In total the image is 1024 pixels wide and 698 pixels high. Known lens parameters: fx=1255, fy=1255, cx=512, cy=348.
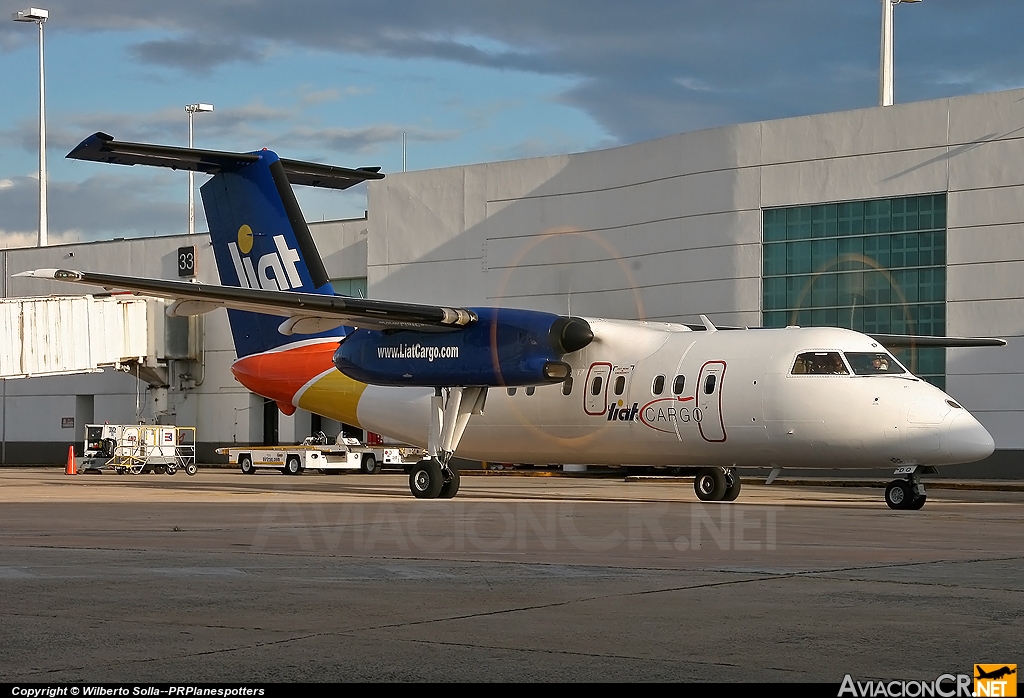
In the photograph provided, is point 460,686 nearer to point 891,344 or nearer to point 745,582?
point 745,582

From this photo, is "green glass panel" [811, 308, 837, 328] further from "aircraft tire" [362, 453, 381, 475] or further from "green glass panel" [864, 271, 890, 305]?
"aircraft tire" [362, 453, 381, 475]

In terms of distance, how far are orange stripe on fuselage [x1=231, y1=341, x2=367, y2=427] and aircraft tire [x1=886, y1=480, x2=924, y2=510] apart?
11.5 metres

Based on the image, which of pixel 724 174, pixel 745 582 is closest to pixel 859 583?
pixel 745 582

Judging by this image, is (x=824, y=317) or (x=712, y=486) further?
(x=824, y=317)

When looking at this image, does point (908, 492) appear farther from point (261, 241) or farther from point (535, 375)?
point (261, 241)

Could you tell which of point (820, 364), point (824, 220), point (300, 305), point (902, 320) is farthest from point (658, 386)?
point (824, 220)

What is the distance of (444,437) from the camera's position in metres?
25.0

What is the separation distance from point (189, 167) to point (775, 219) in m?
23.2

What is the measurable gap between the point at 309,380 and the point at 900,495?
1283cm

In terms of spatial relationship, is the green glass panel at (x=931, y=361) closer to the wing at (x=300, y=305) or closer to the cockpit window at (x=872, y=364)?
the cockpit window at (x=872, y=364)

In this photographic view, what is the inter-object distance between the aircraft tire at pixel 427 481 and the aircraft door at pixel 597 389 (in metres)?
3.21

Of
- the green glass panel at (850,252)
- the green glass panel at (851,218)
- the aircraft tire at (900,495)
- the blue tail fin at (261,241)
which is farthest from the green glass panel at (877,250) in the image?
the aircraft tire at (900,495)

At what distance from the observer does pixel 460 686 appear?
18.3ft

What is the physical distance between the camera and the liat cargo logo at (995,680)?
544 cm
